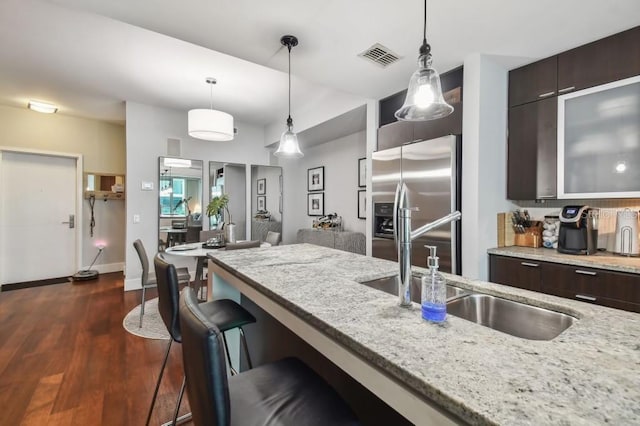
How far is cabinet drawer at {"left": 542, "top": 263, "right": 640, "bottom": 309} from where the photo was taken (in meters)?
1.87

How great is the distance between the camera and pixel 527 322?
45.1 inches

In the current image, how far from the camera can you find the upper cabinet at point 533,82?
249cm

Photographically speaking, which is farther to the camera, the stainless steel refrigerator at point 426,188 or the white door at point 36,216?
Result: the white door at point 36,216

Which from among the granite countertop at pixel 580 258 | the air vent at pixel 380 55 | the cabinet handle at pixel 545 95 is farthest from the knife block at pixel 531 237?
the air vent at pixel 380 55

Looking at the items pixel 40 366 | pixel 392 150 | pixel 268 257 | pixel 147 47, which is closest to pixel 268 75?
pixel 147 47

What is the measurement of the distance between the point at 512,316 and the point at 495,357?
635mm

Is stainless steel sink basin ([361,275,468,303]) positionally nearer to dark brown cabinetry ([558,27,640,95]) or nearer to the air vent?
the air vent

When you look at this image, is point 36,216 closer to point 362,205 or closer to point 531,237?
point 362,205

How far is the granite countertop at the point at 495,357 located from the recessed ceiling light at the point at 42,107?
5579 mm

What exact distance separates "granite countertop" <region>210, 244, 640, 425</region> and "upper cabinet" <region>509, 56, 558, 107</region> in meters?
2.19

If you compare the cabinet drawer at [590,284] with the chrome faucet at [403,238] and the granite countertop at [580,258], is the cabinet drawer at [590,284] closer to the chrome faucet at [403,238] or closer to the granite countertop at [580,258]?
the granite countertop at [580,258]

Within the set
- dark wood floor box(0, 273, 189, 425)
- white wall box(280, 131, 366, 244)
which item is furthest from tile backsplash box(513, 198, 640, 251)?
dark wood floor box(0, 273, 189, 425)

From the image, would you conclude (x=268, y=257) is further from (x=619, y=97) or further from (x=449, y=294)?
(x=619, y=97)

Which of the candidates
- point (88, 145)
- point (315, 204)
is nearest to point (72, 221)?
point (88, 145)
